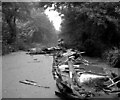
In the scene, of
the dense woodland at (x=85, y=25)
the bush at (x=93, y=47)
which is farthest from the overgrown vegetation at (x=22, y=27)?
the bush at (x=93, y=47)

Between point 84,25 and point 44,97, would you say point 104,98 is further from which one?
point 84,25

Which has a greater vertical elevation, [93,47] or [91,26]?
[91,26]

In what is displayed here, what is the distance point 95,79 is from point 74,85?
809 mm

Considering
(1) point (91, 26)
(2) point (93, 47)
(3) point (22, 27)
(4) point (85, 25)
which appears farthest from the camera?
(3) point (22, 27)

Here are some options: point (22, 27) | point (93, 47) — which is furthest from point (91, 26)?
point (22, 27)

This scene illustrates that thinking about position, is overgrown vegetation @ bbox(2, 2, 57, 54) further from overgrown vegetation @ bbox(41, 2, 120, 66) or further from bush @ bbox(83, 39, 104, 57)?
bush @ bbox(83, 39, 104, 57)

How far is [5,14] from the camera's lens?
1967 cm

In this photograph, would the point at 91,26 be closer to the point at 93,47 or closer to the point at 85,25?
the point at 85,25

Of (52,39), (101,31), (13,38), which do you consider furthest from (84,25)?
(52,39)

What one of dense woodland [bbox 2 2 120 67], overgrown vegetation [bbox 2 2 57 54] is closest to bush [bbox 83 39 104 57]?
dense woodland [bbox 2 2 120 67]

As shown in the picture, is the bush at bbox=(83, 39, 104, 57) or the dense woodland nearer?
the dense woodland

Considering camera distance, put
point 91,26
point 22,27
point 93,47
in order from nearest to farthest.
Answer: point 91,26
point 93,47
point 22,27

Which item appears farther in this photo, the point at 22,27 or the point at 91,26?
the point at 22,27

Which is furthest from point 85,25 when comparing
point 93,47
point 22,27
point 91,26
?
point 22,27
